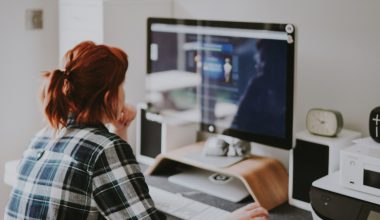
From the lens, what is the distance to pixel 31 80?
106 inches

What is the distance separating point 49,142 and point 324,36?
1.13 metres

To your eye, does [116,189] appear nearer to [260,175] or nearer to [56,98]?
[56,98]

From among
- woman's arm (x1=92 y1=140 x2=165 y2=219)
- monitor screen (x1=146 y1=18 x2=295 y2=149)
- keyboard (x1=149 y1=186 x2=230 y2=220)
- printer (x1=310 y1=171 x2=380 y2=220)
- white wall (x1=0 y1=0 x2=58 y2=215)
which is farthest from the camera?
white wall (x1=0 y1=0 x2=58 y2=215)

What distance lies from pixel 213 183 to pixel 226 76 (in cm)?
43

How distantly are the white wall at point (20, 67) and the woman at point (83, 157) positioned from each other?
108 cm

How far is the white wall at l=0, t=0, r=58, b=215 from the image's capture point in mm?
2582

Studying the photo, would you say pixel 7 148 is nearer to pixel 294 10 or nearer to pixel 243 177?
pixel 243 177

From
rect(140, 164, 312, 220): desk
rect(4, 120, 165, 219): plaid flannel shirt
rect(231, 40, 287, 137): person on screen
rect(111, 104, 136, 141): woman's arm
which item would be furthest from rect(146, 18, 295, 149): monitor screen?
rect(4, 120, 165, 219): plaid flannel shirt

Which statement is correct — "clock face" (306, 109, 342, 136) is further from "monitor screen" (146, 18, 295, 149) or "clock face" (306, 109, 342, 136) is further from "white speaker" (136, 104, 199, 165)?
"white speaker" (136, 104, 199, 165)

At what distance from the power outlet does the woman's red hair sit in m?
1.15

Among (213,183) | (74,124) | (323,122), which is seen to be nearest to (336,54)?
(323,122)

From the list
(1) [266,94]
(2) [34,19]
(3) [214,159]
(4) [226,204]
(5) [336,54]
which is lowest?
(4) [226,204]

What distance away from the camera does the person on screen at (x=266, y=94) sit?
1979mm

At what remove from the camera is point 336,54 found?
2.14 metres
